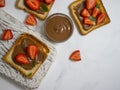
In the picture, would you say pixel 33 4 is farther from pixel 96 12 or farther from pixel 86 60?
pixel 86 60

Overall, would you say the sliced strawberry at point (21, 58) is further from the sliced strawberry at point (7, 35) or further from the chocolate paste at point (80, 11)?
the chocolate paste at point (80, 11)

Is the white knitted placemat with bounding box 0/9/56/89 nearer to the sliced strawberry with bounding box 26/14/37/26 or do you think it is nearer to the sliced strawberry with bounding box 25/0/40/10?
the sliced strawberry with bounding box 26/14/37/26

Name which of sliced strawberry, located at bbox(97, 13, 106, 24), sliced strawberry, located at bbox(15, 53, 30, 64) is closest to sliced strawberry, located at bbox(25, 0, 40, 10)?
sliced strawberry, located at bbox(15, 53, 30, 64)

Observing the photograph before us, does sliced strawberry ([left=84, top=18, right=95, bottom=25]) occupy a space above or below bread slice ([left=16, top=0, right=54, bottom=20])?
below

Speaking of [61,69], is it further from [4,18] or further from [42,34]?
[4,18]

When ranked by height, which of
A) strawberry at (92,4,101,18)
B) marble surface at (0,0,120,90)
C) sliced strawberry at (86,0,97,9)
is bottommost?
marble surface at (0,0,120,90)

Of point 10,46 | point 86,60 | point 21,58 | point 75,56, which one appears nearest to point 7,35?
point 10,46

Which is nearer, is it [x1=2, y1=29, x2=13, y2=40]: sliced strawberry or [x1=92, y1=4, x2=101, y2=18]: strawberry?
[x1=2, y1=29, x2=13, y2=40]: sliced strawberry

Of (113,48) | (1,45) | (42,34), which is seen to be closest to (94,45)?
(113,48)
